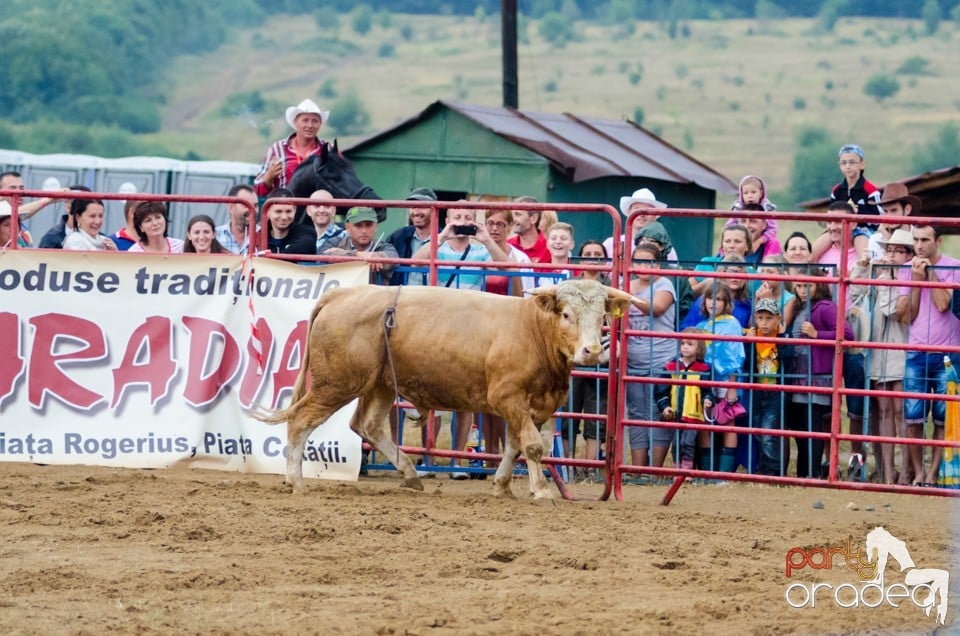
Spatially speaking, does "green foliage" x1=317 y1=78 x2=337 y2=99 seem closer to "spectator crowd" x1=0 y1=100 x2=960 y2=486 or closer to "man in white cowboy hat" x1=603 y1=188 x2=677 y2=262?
"man in white cowboy hat" x1=603 y1=188 x2=677 y2=262

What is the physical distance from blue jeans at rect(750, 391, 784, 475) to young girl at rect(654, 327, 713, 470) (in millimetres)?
347

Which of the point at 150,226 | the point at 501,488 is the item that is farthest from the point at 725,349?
the point at 150,226

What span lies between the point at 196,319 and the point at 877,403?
480 centimetres

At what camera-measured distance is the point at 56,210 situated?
74.4 ft

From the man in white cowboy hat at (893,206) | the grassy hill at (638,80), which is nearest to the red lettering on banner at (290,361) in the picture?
the man in white cowboy hat at (893,206)

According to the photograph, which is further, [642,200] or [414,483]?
[642,200]

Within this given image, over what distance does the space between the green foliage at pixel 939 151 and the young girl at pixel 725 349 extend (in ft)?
177

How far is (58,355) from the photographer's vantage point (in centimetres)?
1077

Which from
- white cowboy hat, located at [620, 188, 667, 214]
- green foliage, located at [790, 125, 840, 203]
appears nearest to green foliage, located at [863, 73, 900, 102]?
green foliage, located at [790, 125, 840, 203]

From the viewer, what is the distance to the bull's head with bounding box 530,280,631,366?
9062mm

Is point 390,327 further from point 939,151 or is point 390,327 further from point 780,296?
point 939,151

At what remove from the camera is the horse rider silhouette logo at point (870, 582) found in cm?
672

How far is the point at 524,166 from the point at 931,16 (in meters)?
86.5

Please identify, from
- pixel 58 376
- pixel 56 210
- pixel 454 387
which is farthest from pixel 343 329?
pixel 56 210
